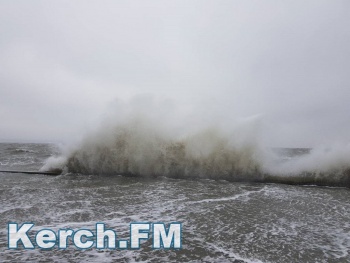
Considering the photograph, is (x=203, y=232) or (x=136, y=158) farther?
(x=136, y=158)

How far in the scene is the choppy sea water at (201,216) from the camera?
12.0 ft

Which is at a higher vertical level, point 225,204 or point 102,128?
point 102,128

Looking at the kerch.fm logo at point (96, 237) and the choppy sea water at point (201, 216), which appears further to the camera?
the kerch.fm logo at point (96, 237)

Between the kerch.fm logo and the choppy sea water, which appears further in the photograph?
the kerch.fm logo

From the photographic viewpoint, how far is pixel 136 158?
39.2 ft

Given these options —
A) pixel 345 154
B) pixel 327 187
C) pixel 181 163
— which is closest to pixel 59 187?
pixel 181 163

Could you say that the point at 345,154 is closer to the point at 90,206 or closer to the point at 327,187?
the point at 327,187

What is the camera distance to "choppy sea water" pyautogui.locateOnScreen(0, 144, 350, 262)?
3.64 meters

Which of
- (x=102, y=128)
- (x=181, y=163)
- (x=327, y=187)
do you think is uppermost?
(x=102, y=128)

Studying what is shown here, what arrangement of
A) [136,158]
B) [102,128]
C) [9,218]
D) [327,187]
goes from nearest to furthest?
[9,218], [327,187], [136,158], [102,128]

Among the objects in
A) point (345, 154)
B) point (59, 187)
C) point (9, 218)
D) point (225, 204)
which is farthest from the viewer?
point (345, 154)

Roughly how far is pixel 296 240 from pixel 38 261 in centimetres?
410

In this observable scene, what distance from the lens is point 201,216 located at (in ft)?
17.7

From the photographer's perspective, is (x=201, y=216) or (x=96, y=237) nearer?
(x=96, y=237)
